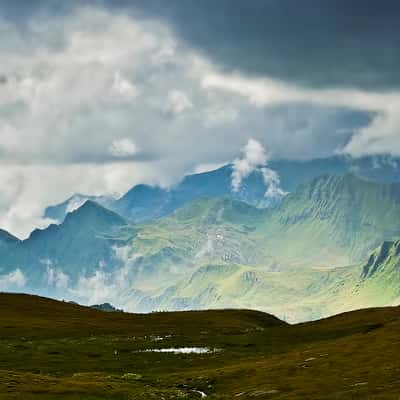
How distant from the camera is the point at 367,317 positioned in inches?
6919

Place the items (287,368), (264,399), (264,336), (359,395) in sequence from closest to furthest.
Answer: (359,395) < (264,399) < (287,368) < (264,336)

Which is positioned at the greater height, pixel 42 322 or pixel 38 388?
pixel 42 322

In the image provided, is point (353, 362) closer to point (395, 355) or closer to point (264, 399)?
point (395, 355)

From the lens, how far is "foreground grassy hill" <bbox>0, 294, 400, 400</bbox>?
76125 mm

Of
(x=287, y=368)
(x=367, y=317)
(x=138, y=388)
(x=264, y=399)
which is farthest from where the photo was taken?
(x=367, y=317)

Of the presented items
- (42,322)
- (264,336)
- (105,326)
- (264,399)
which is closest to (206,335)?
(264,336)

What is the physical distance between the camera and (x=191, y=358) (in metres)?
119

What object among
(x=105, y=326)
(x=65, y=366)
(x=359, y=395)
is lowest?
(x=359, y=395)

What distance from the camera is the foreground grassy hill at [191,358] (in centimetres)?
7612

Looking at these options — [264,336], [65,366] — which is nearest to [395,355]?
[65,366]

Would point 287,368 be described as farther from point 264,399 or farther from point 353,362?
point 264,399

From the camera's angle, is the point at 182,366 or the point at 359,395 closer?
the point at 359,395

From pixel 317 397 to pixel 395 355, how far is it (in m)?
20.3

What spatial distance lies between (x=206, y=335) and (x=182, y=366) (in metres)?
39.7
